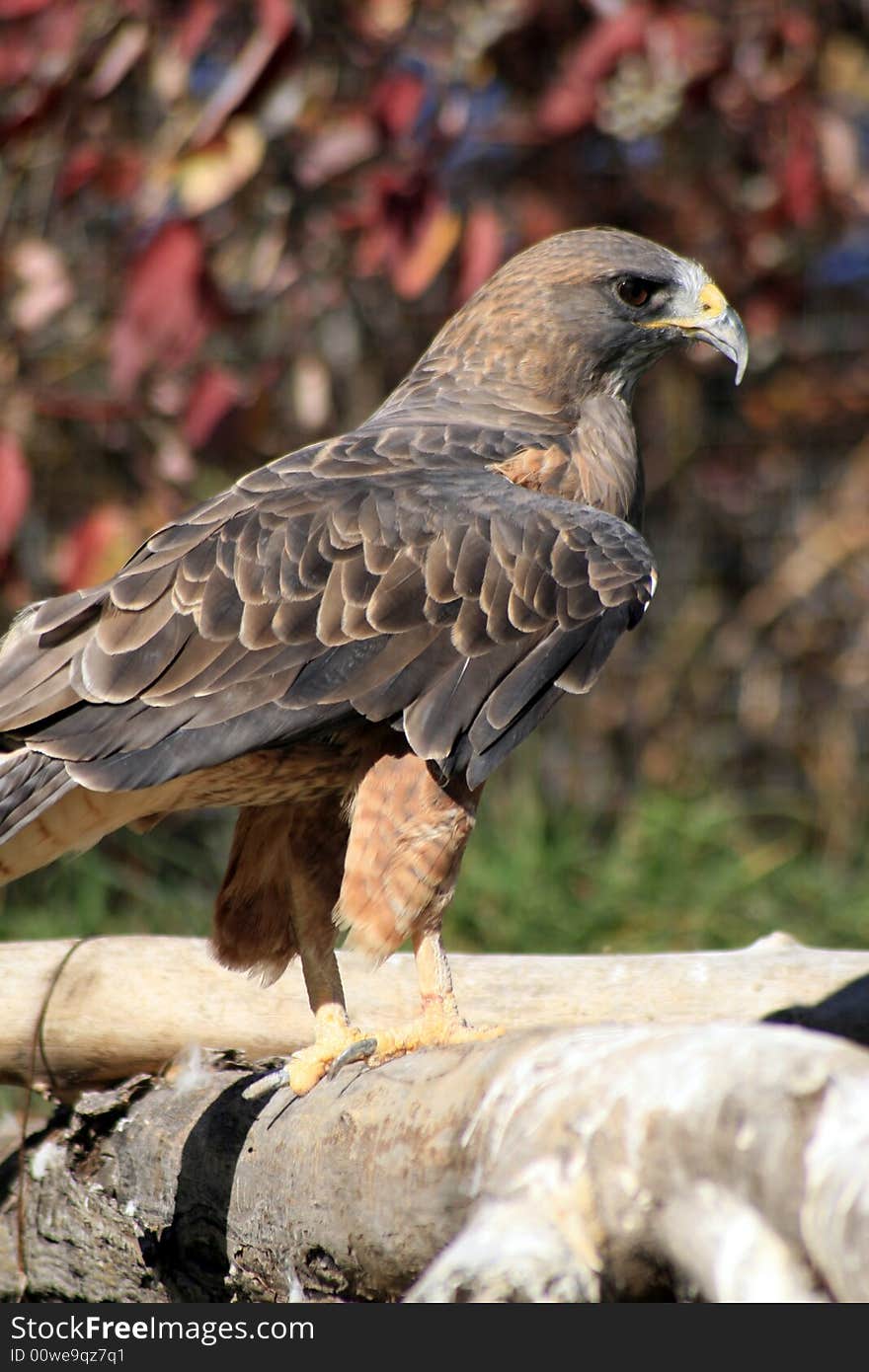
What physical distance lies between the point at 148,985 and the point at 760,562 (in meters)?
4.12

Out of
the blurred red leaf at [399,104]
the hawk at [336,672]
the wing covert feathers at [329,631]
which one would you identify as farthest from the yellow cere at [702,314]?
the blurred red leaf at [399,104]

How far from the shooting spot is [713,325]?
11.7ft

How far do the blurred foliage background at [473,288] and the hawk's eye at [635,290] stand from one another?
150 cm

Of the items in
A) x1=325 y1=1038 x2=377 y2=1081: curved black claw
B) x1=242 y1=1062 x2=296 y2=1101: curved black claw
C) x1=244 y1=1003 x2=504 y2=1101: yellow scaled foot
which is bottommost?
x1=242 y1=1062 x2=296 y2=1101: curved black claw

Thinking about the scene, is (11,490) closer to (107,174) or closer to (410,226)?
(107,174)

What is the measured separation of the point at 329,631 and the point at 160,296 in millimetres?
2248

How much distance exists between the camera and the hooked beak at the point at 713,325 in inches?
139

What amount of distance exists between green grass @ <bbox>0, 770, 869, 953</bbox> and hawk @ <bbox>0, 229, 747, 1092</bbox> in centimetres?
223

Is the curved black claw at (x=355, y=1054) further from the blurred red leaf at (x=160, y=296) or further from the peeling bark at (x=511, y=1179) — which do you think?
the blurred red leaf at (x=160, y=296)

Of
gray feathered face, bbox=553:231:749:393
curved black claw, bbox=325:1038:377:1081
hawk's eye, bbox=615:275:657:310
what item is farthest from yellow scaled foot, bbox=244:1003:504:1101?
hawk's eye, bbox=615:275:657:310

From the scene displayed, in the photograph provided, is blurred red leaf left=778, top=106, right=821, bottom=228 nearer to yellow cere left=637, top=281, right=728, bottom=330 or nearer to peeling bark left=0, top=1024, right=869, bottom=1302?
yellow cere left=637, top=281, right=728, bottom=330

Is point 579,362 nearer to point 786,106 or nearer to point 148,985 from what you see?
point 148,985

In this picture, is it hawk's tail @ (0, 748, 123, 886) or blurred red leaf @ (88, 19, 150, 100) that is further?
blurred red leaf @ (88, 19, 150, 100)

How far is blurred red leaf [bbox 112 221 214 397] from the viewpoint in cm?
490
